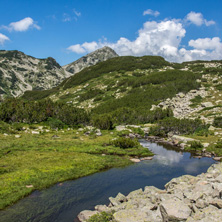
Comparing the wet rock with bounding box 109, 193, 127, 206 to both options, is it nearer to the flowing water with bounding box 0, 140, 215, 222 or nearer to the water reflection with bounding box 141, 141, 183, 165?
the flowing water with bounding box 0, 140, 215, 222

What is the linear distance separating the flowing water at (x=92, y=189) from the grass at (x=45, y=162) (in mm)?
1698

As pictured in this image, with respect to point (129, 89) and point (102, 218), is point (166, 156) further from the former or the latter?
point (129, 89)

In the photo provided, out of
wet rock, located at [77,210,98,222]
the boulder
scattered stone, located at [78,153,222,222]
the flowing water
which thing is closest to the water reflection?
the flowing water

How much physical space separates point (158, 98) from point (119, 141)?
74191mm

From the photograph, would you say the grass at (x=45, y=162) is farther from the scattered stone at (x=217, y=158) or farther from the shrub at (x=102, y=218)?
the scattered stone at (x=217, y=158)

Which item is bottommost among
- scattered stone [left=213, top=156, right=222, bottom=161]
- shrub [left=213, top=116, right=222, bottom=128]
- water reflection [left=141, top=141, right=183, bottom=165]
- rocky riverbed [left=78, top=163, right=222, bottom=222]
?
scattered stone [left=213, top=156, right=222, bottom=161]

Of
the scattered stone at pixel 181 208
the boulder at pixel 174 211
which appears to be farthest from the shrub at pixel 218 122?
the boulder at pixel 174 211

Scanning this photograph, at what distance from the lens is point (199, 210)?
13.5 metres

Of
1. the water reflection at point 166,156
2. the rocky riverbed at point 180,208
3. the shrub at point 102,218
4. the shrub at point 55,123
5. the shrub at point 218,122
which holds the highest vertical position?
the shrub at point 55,123

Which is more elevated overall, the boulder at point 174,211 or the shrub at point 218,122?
the boulder at point 174,211

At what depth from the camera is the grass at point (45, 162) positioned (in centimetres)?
2466

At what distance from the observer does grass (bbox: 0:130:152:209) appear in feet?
80.9

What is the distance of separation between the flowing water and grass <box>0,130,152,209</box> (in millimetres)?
1698

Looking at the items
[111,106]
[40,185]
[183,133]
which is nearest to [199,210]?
[40,185]
